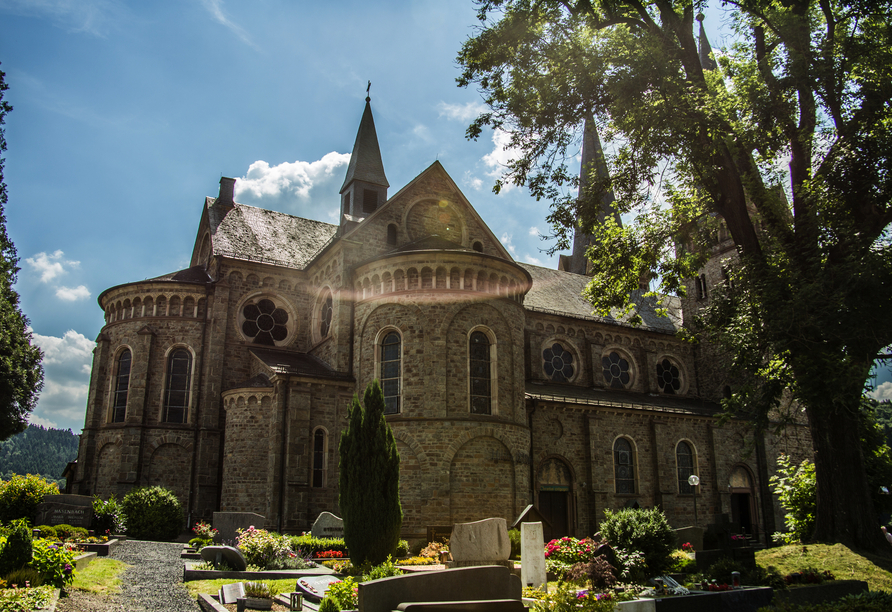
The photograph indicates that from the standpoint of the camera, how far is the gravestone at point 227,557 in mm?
13773

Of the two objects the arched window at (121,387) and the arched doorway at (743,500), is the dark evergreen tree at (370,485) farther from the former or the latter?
the arched doorway at (743,500)

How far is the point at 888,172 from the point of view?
12.9 m

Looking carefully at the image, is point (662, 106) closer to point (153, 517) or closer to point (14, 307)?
point (153, 517)

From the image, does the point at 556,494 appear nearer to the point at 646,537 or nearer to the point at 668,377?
the point at 646,537

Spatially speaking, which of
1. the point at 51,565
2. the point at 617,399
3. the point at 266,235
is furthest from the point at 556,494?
the point at 51,565

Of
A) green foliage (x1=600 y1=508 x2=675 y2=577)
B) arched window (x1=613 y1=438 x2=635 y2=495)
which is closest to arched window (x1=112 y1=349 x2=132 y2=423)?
green foliage (x1=600 y1=508 x2=675 y2=577)

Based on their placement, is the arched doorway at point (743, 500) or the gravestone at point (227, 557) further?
the arched doorway at point (743, 500)

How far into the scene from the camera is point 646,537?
15.3 meters

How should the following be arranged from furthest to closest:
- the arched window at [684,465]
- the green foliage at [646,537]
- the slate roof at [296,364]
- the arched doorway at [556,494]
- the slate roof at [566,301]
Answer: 1. the slate roof at [566,301]
2. the arched window at [684,465]
3. the arched doorway at [556,494]
4. the slate roof at [296,364]
5. the green foliage at [646,537]

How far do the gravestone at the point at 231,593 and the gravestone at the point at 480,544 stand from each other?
198 inches

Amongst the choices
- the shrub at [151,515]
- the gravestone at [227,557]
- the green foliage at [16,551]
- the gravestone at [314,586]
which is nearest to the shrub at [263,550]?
the gravestone at [227,557]

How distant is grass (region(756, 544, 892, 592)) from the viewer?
11727 mm

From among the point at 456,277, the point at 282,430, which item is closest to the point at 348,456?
the point at 282,430

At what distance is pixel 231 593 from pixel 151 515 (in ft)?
39.8
